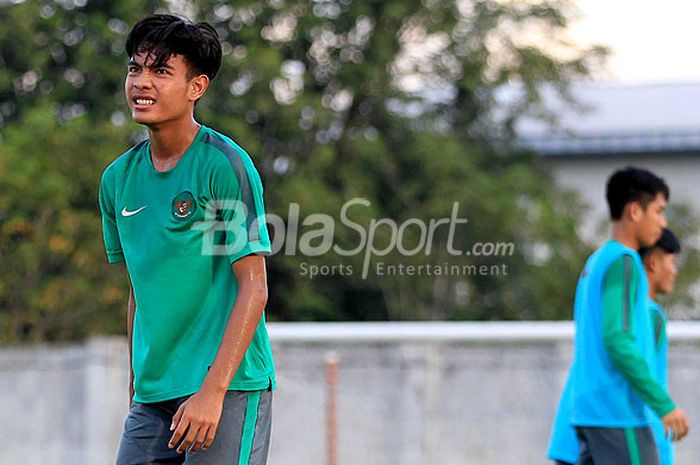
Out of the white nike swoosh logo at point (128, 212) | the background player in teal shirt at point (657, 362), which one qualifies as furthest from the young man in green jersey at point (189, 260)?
the background player in teal shirt at point (657, 362)

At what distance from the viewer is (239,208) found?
11.0ft

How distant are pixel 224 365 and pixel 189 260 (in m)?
0.27

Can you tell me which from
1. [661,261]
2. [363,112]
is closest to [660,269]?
[661,261]

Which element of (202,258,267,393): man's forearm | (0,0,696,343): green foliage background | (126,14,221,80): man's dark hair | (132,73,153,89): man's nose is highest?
(0,0,696,343): green foliage background

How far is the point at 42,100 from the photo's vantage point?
1931 centimetres

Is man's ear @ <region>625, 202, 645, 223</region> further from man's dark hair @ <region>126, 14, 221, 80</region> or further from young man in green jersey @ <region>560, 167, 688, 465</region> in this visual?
man's dark hair @ <region>126, 14, 221, 80</region>

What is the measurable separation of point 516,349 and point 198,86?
18.7ft

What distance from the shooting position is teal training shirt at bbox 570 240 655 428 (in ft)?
15.8

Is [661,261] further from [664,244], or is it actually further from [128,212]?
[128,212]

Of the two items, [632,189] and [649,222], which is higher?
[632,189]

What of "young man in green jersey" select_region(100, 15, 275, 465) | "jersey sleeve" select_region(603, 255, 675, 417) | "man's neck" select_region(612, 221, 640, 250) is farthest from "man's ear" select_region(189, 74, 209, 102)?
"man's neck" select_region(612, 221, 640, 250)

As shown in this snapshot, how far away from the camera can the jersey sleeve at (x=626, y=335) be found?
15.6ft

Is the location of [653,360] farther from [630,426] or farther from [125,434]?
[125,434]

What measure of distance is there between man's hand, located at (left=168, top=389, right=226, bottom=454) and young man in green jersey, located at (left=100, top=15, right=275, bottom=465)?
2 cm
